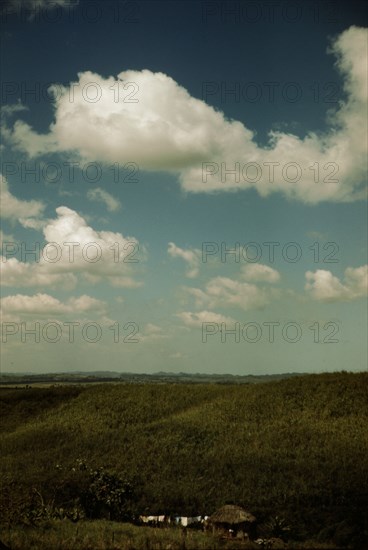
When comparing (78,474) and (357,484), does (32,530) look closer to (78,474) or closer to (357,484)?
(78,474)

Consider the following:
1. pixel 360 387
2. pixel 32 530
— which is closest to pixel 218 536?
pixel 32 530

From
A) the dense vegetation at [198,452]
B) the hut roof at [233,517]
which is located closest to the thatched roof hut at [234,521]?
the hut roof at [233,517]

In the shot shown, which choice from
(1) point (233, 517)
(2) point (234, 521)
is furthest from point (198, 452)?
(2) point (234, 521)

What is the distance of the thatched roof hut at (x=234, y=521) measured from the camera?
17.4 meters

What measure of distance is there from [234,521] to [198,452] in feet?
43.2

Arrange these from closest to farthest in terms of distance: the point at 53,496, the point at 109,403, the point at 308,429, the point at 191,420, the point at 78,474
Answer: the point at 53,496, the point at 78,474, the point at 308,429, the point at 191,420, the point at 109,403

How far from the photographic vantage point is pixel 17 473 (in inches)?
1066

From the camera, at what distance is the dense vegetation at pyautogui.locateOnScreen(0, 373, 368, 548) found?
2080 centimetres

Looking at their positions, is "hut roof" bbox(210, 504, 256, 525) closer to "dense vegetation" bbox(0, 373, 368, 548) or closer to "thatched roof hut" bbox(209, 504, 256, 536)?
"thatched roof hut" bbox(209, 504, 256, 536)

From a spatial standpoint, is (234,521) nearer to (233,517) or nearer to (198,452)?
(233,517)

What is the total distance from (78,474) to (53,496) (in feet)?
10.7

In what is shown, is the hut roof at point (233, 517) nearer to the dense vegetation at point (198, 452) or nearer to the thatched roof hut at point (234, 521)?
the thatched roof hut at point (234, 521)

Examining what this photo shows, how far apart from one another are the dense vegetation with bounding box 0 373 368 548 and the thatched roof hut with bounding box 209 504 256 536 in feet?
5.89

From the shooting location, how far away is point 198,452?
100ft
